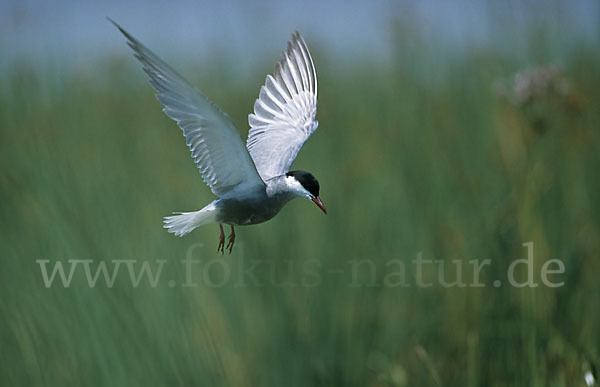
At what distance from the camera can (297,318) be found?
1.29m

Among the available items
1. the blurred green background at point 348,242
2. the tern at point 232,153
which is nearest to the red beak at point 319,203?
the tern at point 232,153

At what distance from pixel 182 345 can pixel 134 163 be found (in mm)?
755

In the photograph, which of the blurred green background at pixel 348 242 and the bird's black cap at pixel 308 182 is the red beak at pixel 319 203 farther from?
the blurred green background at pixel 348 242

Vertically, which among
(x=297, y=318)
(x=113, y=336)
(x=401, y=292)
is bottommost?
(x=401, y=292)

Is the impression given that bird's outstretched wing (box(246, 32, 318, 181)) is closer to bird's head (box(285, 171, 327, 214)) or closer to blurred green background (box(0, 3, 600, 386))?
bird's head (box(285, 171, 327, 214))

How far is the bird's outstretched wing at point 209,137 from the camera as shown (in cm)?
23

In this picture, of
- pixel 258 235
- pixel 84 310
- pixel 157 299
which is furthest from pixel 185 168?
pixel 84 310

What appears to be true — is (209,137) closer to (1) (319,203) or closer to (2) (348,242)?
(1) (319,203)

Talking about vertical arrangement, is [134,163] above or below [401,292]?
above

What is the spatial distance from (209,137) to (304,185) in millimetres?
50

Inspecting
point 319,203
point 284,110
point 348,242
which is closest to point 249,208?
point 319,203

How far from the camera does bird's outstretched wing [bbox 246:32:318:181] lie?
0.34 meters

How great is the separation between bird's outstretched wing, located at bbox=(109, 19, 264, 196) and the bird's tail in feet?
0.05

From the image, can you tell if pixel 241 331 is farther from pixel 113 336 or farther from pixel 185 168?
pixel 185 168
